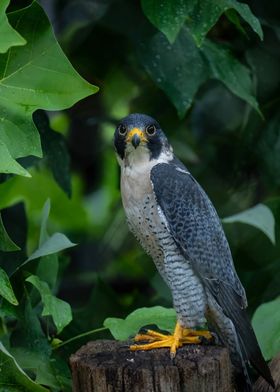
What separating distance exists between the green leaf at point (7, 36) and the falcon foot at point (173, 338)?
1.32 m

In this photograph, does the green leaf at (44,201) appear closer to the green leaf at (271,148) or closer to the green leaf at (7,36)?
the green leaf at (271,148)

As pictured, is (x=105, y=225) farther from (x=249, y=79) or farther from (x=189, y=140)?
(x=249, y=79)

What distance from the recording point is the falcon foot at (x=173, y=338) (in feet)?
14.4

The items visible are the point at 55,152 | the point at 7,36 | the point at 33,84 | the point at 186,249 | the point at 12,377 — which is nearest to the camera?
the point at 7,36

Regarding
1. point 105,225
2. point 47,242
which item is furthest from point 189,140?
point 47,242

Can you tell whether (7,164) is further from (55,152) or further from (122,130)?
(55,152)

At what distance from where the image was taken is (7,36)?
4.13 metres

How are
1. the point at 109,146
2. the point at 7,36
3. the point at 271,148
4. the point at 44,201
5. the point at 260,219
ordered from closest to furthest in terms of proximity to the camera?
the point at 7,36 → the point at 260,219 → the point at 271,148 → the point at 109,146 → the point at 44,201

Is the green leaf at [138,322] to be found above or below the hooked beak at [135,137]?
below

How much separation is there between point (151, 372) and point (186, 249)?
2.88 feet

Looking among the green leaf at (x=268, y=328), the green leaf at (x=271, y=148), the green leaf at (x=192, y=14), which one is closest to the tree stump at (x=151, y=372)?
the green leaf at (x=268, y=328)

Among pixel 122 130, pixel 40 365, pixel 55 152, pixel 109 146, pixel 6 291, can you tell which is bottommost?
pixel 109 146

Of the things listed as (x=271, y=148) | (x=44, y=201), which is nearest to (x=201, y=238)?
→ (x=271, y=148)

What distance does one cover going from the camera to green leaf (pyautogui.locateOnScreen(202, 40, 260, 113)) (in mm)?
5523
